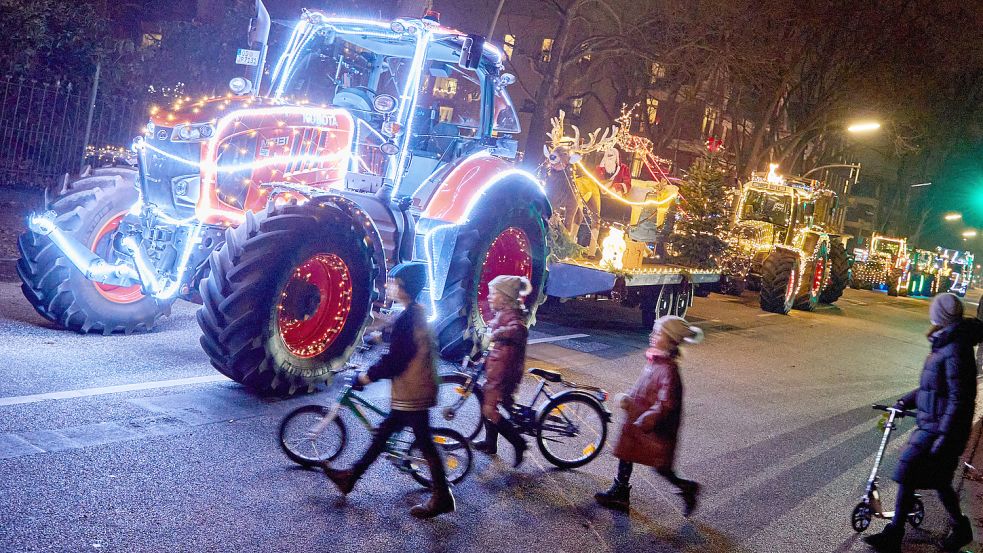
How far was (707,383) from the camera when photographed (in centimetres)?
1193

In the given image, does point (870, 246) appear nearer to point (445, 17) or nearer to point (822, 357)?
point (445, 17)

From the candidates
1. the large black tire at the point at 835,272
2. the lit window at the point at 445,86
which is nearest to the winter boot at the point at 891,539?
the lit window at the point at 445,86

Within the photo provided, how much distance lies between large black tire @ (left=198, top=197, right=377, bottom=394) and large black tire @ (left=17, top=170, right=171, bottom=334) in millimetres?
1975

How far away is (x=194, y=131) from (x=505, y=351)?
3490mm

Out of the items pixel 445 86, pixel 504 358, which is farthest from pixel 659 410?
pixel 445 86

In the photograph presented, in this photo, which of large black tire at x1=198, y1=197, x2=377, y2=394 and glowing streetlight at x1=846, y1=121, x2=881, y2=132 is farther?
glowing streetlight at x1=846, y1=121, x2=881, y2=132

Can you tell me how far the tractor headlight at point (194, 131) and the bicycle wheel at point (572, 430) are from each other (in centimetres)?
377

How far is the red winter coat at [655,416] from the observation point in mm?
6359

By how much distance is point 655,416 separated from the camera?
6336 millimetres

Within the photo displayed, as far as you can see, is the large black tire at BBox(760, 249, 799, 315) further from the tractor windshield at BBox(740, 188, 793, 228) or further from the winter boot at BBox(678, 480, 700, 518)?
the winter boot at BBox(678, 480, 700, 518)

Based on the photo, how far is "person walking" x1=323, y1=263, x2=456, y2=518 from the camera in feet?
Answer: 18.4

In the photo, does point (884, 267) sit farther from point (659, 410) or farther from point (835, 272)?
point (659, 410)

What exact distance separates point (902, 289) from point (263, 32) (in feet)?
117

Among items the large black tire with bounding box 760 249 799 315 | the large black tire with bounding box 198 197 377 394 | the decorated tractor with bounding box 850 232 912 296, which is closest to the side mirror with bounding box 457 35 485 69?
the large black tire with bounding box 198 197 377 394
